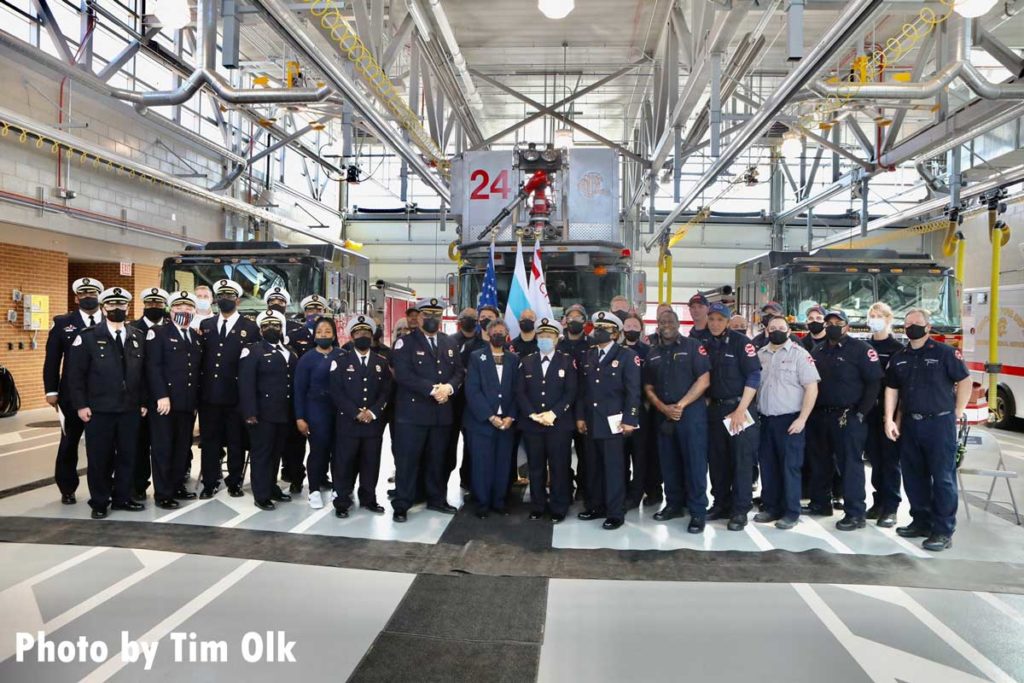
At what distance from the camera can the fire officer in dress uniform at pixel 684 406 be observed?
5496 millimetres

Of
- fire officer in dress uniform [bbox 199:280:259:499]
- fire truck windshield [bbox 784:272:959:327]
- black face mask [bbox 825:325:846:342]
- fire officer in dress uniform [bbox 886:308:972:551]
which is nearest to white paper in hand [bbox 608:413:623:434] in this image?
black face mask [bbox 825:325:846:342]

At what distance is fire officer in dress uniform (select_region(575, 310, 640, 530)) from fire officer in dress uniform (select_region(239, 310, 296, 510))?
2.73m

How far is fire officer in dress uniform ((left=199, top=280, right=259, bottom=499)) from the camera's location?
622cm

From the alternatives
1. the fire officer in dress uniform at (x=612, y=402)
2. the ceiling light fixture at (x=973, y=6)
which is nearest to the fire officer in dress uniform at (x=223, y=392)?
the fire officer in dress uniform at (x=612, y=402)

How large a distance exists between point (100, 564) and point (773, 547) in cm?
476

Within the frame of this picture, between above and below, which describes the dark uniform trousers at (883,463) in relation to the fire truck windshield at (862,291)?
below

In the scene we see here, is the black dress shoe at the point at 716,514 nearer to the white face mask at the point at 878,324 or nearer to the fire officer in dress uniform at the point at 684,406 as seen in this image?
the fire officer in dress uniform at the point at 684,406

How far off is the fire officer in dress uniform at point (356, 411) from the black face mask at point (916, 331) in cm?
429

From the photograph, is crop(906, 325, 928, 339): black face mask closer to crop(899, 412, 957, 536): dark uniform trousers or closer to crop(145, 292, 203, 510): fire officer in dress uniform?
crop(899, 412, 957, 536): dark uniform trousers

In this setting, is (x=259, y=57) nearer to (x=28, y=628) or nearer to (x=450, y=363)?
(x=450, y=363)

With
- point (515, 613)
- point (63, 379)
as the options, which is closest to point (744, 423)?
point (515, 613)

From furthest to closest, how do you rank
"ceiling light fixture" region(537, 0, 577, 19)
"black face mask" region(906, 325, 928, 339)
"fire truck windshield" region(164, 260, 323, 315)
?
"fire truck windshield" region(164, 260, 323, 315)
"ceiling light fixture" region(537, 0, 577, 19)
"black face mask" region(906, 325, 928, 339)

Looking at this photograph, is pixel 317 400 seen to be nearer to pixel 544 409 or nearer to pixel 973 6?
pixel 544 409

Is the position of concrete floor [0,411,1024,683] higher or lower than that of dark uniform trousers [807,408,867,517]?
lower
